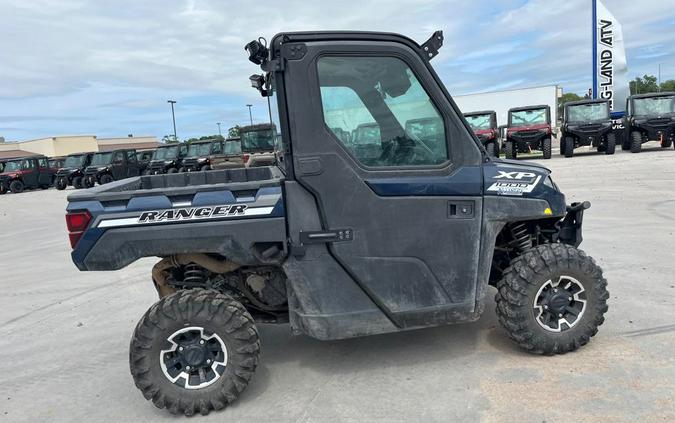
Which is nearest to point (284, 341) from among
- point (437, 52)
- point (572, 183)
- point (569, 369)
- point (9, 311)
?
point (569, 369)

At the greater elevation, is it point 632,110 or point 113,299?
point 632,110

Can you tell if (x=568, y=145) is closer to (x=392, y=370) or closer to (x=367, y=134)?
(x=392, y=370)

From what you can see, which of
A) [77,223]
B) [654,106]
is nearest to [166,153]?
[654,106]

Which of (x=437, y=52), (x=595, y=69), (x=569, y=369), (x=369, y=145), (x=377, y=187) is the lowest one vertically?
(x=569, y=369)

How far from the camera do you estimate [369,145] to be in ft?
10.6

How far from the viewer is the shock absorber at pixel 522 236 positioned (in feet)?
12.2

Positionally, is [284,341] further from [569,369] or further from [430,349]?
[569,369]

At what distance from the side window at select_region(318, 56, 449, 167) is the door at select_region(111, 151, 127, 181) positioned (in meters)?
27.6

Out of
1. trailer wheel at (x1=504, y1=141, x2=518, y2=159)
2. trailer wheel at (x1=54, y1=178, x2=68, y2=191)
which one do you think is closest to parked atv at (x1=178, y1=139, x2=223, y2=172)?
trailer wheel at (x1=54, y1=178, x2=68, y2=191)

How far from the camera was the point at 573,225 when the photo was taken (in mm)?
3996

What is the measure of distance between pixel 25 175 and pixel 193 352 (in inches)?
1286

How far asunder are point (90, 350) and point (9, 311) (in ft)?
7.17

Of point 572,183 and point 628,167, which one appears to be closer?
point 572,183

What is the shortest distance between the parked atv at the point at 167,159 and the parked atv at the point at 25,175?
8418mm
